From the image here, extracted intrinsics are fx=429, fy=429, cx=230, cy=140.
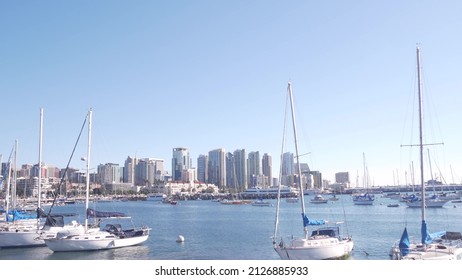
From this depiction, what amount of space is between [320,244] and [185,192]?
13592cm

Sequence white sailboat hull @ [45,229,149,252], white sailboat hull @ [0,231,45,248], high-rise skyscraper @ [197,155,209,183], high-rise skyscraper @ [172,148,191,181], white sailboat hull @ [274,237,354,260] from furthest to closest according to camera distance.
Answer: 1. high-rise skyscraper @ [197,155,209,183]
2. high-rise skyscraper @ [172,148,191,181]
3. white sailboat hull @ [0,231,45,248]
4. white sailboat hull @ [45,229,149,252]
5. white sailboat hull @ [274,237,354,260]

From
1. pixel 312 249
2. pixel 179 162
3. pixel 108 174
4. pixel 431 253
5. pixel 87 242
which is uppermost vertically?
pixel 179 162

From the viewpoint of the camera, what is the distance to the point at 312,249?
17625 millimetres

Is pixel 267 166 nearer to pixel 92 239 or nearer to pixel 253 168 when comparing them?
pixel 253 168

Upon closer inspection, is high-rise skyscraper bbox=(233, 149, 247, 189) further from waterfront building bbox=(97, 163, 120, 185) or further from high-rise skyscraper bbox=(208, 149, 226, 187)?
waterfront building bbox=(97, 163, 120, 185)

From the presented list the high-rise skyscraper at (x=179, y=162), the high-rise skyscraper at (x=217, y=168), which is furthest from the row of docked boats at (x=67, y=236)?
the high-rise skyscraper at (x=217, y=168)

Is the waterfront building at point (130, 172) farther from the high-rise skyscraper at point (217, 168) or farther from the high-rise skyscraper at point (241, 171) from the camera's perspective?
the high-rise skyscraper at point (241, 171)

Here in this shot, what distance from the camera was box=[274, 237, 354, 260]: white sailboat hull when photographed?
1756 cm

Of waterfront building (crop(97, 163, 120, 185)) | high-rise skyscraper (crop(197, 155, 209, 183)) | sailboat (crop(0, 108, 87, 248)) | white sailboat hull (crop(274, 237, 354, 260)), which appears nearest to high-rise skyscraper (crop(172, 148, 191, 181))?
high-rise skyscraper (crop(197, 155, 209, 183))

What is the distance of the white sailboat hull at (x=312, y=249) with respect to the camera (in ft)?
57.6

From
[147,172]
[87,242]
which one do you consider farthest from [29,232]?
[147,172]

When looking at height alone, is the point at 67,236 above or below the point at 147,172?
below

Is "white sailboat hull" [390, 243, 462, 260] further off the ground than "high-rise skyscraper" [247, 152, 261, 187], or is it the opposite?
"high-rise skyscraper" [247, 152, 261, 187]
